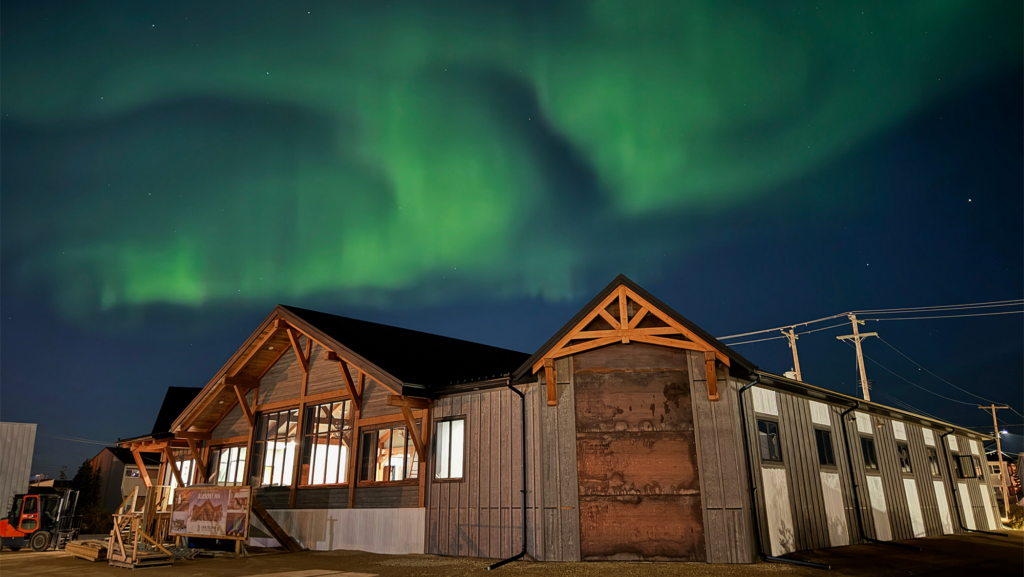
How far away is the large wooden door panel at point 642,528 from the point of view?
12.9 metres

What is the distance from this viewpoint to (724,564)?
12.5 meters

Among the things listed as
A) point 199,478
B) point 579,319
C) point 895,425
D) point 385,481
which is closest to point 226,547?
point 199,478

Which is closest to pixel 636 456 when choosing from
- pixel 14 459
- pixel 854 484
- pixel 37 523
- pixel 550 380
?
pixel 550 380

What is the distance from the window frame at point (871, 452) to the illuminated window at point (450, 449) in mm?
12294

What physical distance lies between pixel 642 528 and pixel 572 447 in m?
2.23

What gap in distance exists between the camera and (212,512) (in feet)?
56.8

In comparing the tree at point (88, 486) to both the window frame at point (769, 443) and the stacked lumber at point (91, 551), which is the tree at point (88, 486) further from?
→ the window frame at point (769, 443)

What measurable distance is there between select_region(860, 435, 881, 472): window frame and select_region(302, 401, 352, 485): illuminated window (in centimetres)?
1577

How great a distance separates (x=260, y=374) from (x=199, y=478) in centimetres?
519

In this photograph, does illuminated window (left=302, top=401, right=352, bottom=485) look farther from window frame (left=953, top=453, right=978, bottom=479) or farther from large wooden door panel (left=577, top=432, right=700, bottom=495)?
window frame (left=953, top=453, right=978, bottom=479)

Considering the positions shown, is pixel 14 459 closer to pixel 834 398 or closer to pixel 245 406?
pixel 245 406

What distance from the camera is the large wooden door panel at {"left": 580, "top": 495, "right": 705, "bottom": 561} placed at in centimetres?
1289

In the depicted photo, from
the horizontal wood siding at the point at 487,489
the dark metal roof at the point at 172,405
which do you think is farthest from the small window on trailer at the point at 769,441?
the dark metal roof at the point at 172,405

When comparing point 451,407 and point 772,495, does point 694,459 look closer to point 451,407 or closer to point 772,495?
point 772,495
